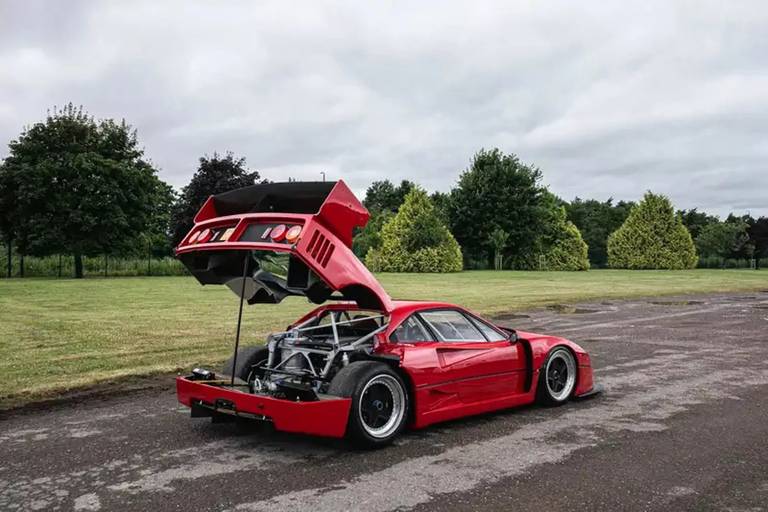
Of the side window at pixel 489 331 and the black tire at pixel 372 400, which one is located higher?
the side window at pixel 489 331

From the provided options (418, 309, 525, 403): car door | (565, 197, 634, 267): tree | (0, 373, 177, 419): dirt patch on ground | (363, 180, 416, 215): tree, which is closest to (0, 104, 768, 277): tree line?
(565, 197, 634, 267): tree

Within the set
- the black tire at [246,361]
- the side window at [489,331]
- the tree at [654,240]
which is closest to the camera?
the black tire at [246,361]

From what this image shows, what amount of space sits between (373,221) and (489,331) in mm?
49815

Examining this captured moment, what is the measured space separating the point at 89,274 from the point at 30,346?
3201 centimetres

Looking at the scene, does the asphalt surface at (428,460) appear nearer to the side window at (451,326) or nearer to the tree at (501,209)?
the side window at (451,326)

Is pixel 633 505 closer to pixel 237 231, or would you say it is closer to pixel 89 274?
pixel 237 231

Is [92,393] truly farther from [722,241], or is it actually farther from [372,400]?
[722,241]

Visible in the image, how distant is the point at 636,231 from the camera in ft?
194

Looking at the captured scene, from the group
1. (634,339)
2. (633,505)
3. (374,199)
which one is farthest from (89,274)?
(374,199)

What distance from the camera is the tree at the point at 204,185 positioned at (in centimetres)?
4616

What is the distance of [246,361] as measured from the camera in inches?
264

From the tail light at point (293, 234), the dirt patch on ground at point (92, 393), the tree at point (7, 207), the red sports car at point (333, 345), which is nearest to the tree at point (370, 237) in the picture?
A: the tree at point (7, 207)

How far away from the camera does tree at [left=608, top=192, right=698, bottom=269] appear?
57750 mm

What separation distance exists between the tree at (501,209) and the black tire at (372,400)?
159 feet
